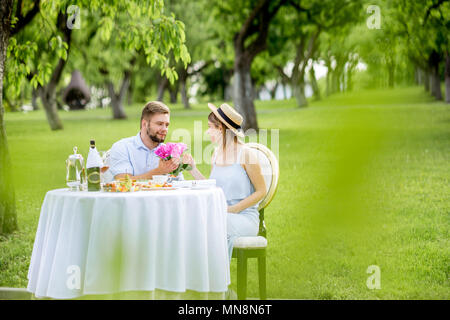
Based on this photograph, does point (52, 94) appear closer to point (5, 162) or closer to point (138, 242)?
point (5, 162)

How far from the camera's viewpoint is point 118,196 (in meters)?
3.37

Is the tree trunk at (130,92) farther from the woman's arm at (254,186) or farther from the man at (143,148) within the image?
the woman's arm at (254,186)

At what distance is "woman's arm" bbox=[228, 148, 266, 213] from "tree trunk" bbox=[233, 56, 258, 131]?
14.8 meters

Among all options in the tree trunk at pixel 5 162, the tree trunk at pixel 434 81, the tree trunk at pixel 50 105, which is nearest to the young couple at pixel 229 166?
the tree trunk at pixel 434 81

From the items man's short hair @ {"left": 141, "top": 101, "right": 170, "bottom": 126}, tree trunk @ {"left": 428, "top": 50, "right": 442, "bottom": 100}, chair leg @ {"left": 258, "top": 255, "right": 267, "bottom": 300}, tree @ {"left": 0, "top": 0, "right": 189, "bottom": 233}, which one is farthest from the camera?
tree @ {"left": 0, "top": 0, "right": 189, "bottom": 233}

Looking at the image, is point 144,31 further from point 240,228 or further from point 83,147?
point 83,147

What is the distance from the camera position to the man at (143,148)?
14.8ft

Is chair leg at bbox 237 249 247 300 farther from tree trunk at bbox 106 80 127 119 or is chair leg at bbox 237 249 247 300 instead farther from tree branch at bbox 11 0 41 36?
tree trunk at bbox 106 80 127 119

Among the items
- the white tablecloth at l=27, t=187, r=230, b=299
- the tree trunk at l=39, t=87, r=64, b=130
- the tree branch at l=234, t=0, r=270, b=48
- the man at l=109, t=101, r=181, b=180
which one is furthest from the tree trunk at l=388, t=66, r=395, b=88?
the tree trunk at l=39, t=87, r=64, b=130

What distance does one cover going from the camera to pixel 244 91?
63.5 feet

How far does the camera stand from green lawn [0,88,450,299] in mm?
639

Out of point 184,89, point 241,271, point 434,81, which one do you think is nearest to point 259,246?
point 241,271

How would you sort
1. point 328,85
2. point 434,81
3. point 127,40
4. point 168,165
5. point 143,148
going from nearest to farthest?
point 328,85 → point 434,81 → point 168,165 → point 143,148 → point 127,40

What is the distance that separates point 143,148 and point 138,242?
1430 millimetres
